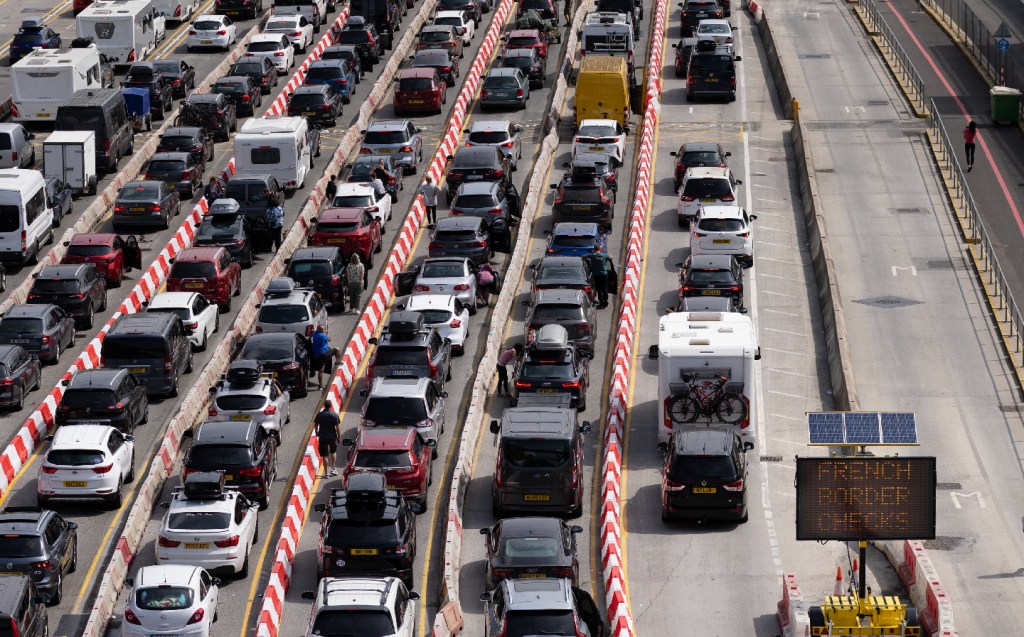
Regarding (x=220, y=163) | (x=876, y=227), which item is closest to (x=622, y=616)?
(x=876, y=227)

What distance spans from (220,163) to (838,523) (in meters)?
38.0

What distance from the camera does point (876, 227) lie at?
190 ft

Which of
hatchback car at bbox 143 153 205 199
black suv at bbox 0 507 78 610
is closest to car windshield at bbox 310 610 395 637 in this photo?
black suv at bbox 0 507 78 610

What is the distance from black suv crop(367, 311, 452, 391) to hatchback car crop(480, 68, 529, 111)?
85.6 ft

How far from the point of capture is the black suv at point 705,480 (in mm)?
37562

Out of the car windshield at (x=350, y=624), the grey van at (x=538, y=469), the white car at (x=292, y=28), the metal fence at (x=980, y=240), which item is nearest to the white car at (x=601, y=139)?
the metal fence at (x=980, y=240)

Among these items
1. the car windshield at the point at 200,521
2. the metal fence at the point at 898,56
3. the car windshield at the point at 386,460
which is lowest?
the metal fence at the point at 898,56

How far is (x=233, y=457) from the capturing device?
38.8 meters

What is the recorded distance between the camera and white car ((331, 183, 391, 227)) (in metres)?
56.3

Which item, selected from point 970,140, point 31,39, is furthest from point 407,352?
point 31,39

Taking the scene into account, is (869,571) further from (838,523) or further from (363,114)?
(363,114)

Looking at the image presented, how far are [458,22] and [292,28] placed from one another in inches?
260

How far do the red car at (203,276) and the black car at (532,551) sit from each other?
1785cm

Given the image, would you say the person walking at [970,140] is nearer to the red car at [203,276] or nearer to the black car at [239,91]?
the black car at [239,91]
